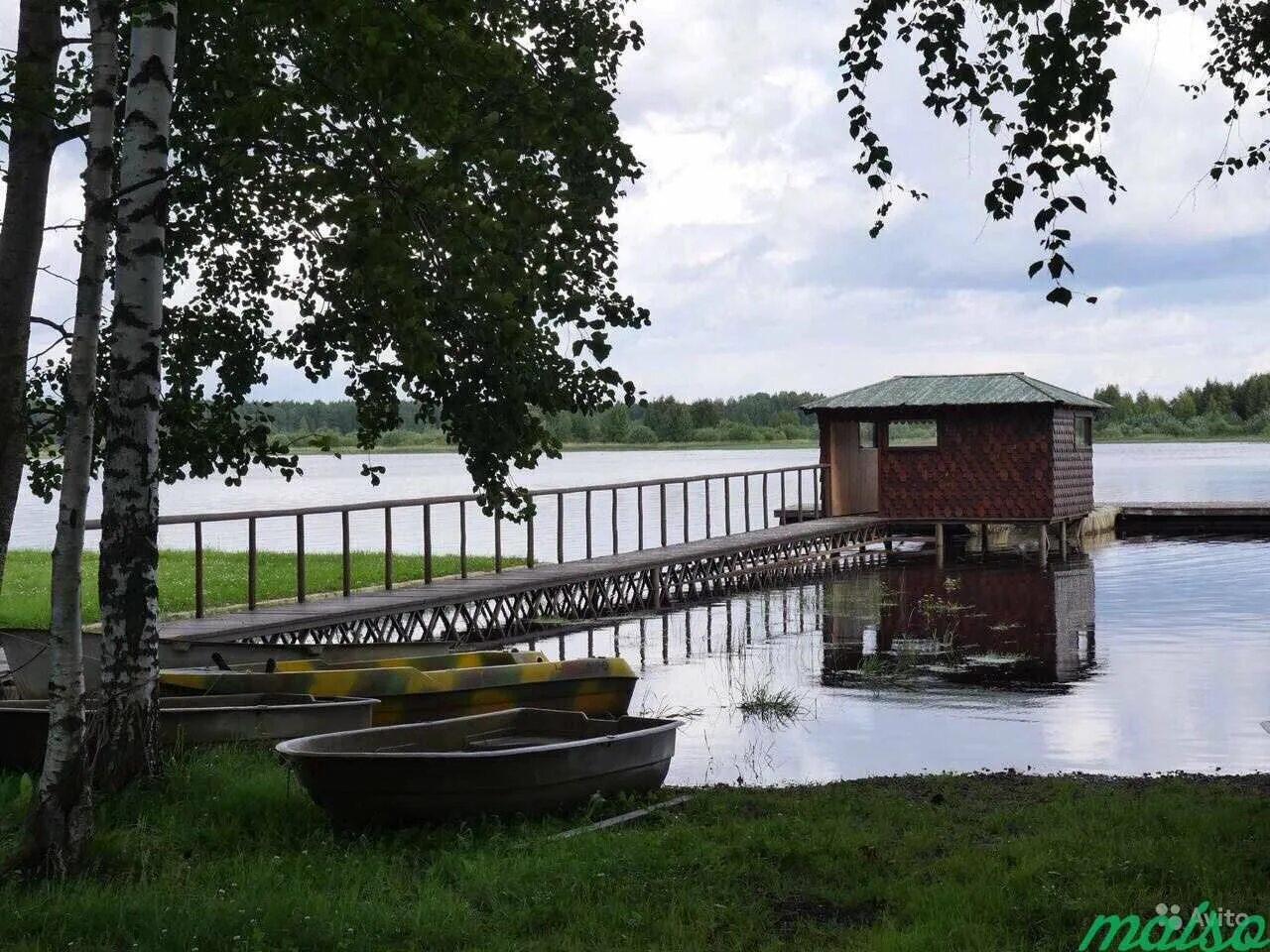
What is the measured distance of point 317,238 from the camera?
35.0 feet

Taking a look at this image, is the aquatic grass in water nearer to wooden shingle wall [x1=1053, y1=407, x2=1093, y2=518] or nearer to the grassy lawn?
the grassy lawn

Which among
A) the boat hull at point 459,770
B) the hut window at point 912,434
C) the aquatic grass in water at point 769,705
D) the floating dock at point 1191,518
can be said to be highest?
the hut window at point 912,434

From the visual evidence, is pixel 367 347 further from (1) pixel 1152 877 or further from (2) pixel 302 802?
(1) pixel 1152 877

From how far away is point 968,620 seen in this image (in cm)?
2123

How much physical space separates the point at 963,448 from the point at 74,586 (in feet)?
86.3

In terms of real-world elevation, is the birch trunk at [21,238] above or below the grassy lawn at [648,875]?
above

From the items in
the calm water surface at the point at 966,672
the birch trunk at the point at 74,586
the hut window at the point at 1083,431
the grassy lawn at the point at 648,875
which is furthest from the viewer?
the hut window at the point at 1083,431

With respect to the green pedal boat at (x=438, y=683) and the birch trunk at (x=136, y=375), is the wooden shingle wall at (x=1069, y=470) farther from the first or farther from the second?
the birch trunk at (x=136, y=375)

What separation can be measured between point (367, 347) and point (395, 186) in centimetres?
412

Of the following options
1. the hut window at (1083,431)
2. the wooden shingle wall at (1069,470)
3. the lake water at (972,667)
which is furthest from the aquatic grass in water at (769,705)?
the hut window at (1083,431)

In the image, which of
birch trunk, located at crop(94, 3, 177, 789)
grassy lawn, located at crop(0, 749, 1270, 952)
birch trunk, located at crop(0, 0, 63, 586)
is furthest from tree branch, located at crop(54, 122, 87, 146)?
grassy lawn, located at crop(0, 749, 1270, 952)

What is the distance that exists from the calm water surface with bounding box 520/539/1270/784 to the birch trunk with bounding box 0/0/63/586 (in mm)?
4954

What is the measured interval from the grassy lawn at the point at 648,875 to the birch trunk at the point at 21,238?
84.9 inches

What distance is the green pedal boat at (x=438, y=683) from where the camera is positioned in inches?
381
